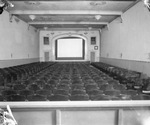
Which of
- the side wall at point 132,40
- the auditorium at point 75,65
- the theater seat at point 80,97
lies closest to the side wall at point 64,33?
the auditorium at point 75,65

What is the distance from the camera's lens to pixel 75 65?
59.6ft

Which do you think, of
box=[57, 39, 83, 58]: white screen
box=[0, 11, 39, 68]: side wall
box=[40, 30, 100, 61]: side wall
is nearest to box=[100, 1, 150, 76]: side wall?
box=[40, 30, 100, 61]: side wall

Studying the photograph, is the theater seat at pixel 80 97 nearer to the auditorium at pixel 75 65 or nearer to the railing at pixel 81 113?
the auditorium at pixel 75 65

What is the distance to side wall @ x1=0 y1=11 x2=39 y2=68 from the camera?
13.1 m

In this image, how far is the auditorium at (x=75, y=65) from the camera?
3.15 meters

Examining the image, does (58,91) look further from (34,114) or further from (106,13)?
(106,13)

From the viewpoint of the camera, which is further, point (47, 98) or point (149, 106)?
point (47, 98)

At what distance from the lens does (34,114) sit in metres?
3.18

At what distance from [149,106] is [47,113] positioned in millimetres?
1849

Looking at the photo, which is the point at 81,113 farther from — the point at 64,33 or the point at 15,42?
the point at 64,33

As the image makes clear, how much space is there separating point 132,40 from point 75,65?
7.12 metres

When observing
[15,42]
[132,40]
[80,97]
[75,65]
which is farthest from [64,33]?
[80,97]

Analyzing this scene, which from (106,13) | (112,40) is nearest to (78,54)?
(112,40)

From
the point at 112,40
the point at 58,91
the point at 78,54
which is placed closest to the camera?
the point at 58,91
